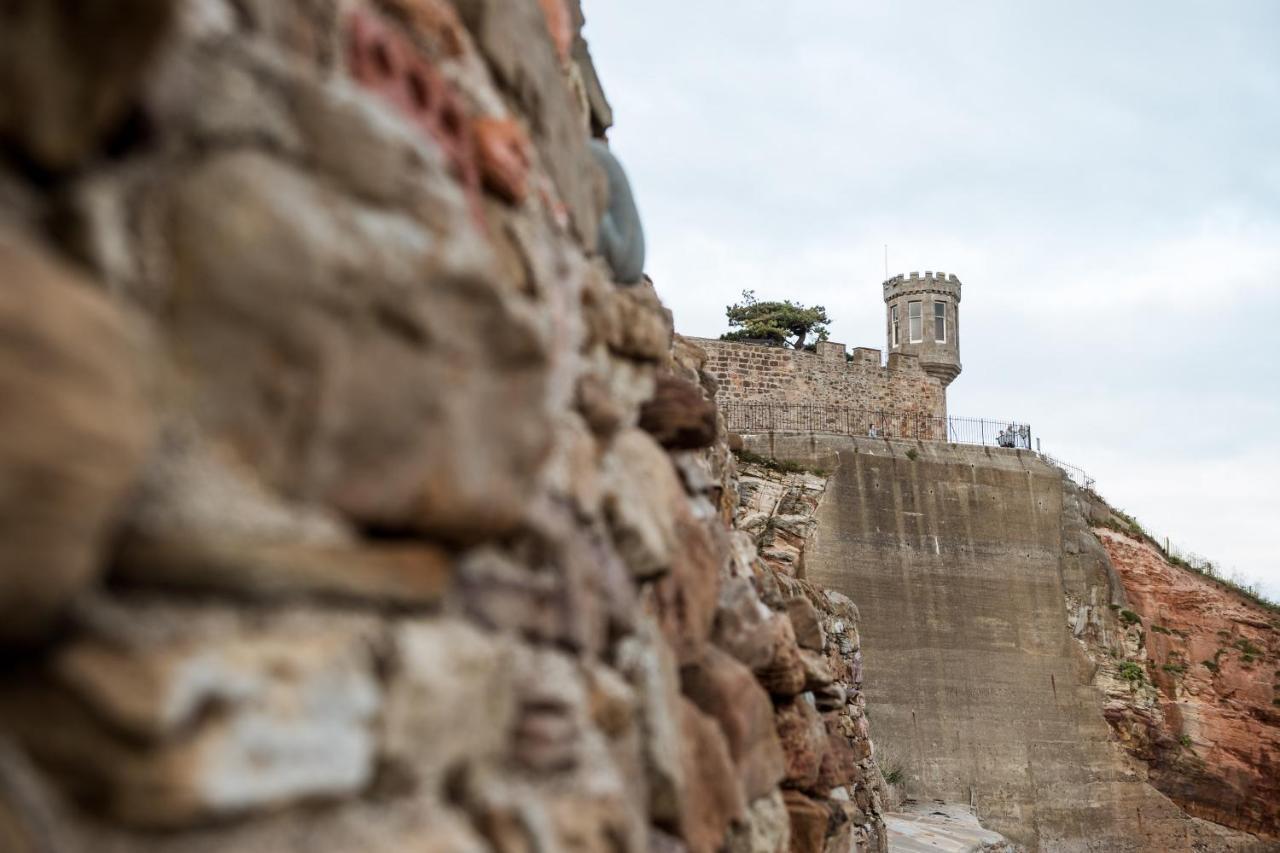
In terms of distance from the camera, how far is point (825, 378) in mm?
Answer: 31266

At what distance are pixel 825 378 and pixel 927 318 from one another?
4497 millimetres

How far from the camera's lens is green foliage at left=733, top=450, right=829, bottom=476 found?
24469 mm

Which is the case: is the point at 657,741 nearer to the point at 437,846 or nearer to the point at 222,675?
the point at 437,846

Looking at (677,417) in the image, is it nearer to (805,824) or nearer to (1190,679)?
(805,824)

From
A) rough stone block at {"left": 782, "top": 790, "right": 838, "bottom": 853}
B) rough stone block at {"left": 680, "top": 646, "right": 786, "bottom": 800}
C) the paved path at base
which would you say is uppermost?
rough stone block at {"left": 680, "top": 646, "right": 786, "bottom": 800}

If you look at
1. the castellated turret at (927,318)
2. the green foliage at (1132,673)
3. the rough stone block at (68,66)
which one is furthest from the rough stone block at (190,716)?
the castellated turret at (927,318)

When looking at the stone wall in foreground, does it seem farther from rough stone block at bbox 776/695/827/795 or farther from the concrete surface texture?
the concrete surface texture

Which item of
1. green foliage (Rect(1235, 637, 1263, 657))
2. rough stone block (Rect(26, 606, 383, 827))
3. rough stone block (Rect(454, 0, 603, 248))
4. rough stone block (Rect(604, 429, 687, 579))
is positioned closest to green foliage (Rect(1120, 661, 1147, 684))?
green foliage (Rect(1235, 637, 1263, 657))

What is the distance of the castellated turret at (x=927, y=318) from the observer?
3356 centimetres

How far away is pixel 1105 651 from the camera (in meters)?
26.9

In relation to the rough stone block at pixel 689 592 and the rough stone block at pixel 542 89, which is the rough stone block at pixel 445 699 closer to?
the rough stone block at pixel 689 592

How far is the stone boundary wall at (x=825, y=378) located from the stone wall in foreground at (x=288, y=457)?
27.6m

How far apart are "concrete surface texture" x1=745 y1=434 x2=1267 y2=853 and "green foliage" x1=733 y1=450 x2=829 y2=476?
0.36 m

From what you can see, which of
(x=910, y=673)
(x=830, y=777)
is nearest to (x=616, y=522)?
(x=830, y=777)
